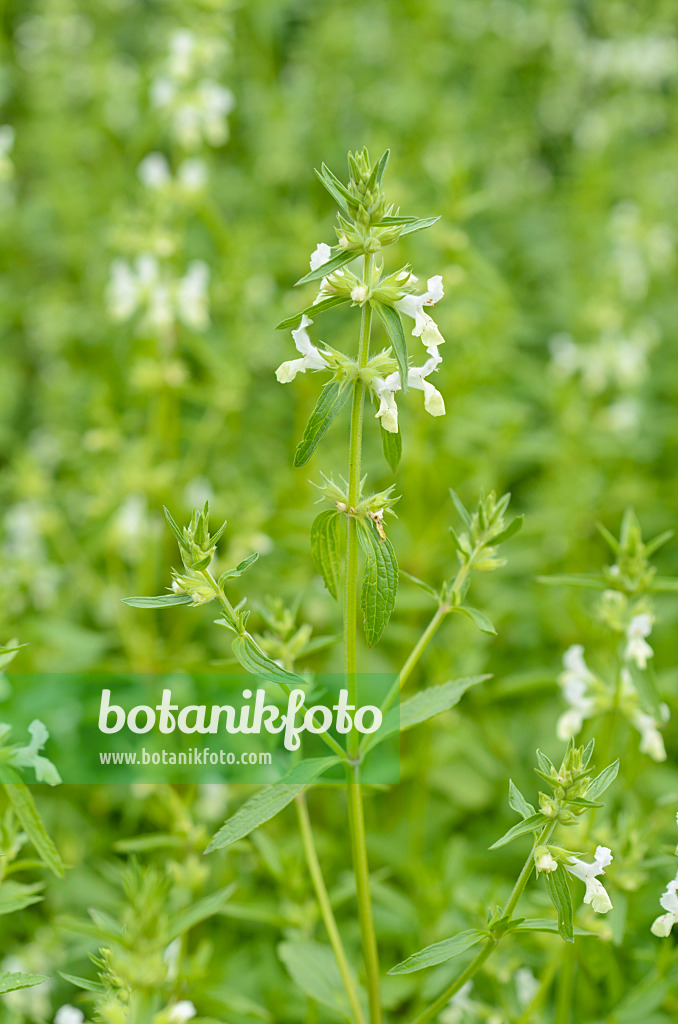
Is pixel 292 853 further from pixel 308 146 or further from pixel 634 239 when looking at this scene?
pixel 308 146

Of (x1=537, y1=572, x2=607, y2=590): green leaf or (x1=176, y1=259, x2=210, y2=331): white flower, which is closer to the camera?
(x1=537, y1=572, x2=607, y2=590): green leaf

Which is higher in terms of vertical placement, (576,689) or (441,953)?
(576,689)

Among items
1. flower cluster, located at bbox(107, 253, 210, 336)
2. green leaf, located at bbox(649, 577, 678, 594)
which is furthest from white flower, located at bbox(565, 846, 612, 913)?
flower cluster, located at bbox(107, 253, 210, 336)

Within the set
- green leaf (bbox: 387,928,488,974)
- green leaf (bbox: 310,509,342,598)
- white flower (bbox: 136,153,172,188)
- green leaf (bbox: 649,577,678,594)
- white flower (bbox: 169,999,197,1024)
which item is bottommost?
white flower (bbox: 169,999,197,1024)

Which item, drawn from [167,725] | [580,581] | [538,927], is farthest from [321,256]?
[167,725]

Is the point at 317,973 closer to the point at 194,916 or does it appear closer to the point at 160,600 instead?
the point at 194,916

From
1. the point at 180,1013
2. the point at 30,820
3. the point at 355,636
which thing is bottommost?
the point at 180,1013

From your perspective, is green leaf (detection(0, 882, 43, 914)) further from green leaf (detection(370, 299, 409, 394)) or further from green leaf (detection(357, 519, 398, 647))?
green leaf (detection(370, 299, 409, 394))
